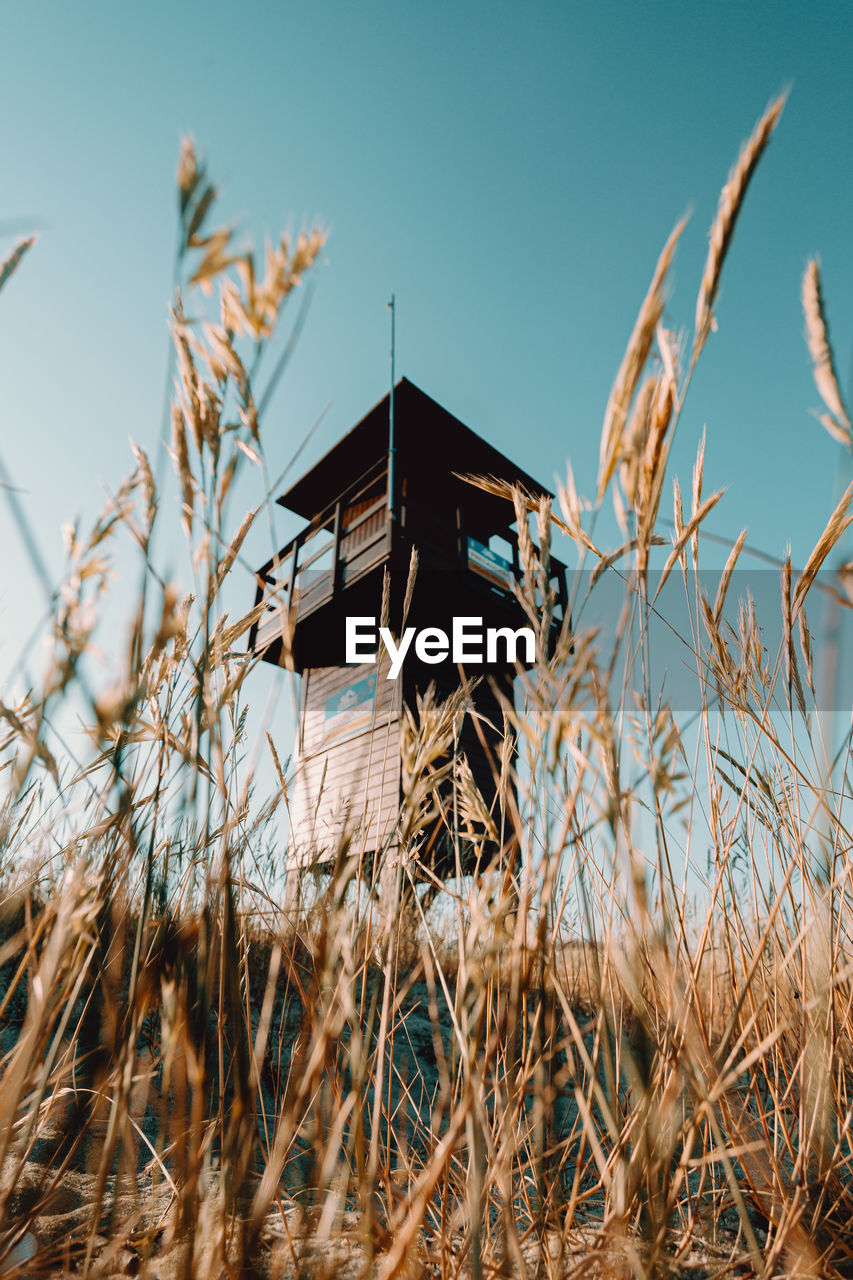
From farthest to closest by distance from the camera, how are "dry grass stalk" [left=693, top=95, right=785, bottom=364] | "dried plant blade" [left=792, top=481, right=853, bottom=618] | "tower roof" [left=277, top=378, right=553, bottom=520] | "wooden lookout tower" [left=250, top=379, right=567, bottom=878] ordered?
"tower roof" [left=277, top=378, right=553, bottom=520] < "wooden lookout tower" [left=250, top=379, right=567, bottom=878] < "dried plant blade" [left=792, top=481, right=853, bottom=618] < "dry grass stalk" [left=693, top=95, right=785, bottom=364]

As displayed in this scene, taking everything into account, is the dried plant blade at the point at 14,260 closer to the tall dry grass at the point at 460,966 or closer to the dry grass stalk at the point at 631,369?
the tall dry grass at the point at 460,966

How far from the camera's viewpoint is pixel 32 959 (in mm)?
797

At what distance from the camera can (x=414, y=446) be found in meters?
11.0

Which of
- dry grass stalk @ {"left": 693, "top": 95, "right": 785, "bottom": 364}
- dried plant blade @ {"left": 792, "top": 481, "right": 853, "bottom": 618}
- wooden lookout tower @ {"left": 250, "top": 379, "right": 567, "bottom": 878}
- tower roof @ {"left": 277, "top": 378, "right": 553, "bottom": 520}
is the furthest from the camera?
tower roof @ {"left": 277, "top": 378, "right": 553, "bottom": 520}

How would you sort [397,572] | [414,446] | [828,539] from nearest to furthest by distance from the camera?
[828,539] → [397,572] → [414,446]

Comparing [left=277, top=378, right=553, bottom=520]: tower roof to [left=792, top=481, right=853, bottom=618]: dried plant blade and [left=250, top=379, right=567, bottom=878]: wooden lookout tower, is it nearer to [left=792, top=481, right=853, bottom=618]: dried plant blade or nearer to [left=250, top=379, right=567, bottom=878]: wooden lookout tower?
[left=250, top=379, right=567, bottom=878]: wooden lookout tower

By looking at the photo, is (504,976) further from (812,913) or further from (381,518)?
(381,518)

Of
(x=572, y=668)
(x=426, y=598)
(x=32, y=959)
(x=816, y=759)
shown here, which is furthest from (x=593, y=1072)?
(x=426, y=598)

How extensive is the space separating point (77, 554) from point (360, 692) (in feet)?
29.6

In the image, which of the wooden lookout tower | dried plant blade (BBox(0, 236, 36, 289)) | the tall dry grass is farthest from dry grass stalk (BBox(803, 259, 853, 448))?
the wooden lookout tower

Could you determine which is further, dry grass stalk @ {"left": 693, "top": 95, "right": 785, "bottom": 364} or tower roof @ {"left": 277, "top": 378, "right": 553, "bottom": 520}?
tower roof @ {"left": 277, "top": 378, "right": 553, "bottom": 520}

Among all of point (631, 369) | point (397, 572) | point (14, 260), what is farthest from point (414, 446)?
point (631, 369)

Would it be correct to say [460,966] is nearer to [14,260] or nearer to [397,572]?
[14,260]

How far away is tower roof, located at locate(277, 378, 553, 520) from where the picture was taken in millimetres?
10195
